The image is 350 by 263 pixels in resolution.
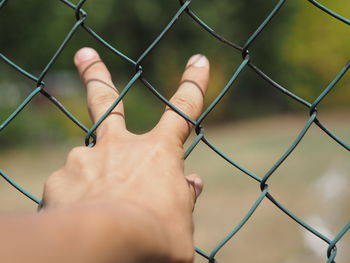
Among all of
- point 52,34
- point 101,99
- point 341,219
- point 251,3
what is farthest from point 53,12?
point 101,99

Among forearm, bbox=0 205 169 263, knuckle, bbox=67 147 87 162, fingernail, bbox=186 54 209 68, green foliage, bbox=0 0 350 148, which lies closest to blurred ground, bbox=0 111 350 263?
green foliage, bbox=0 0 350 148

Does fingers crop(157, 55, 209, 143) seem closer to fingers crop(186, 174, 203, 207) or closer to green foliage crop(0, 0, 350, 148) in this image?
fingers crop(186, 174, 203, 207)

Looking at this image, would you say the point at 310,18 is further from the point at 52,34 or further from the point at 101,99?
the point at 101,99

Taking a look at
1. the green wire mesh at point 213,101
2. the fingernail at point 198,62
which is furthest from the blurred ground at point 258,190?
the fingernail at point 198,62

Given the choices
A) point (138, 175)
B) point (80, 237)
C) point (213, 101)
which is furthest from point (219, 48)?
point (80, 237)

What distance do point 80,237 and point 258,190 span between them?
743 centimetres

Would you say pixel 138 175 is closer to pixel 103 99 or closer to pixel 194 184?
pixel 194 184

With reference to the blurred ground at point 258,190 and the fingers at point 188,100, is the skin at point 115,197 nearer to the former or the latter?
the fingers at point 188,100

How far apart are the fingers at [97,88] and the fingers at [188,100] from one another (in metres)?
0.07

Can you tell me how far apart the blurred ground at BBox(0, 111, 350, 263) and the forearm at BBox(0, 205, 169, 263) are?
14.7ft

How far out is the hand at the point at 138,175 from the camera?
0.77 metres

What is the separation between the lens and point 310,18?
45.6 feet

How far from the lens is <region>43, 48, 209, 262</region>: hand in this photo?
0.77m

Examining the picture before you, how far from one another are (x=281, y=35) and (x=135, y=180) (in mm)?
13699
